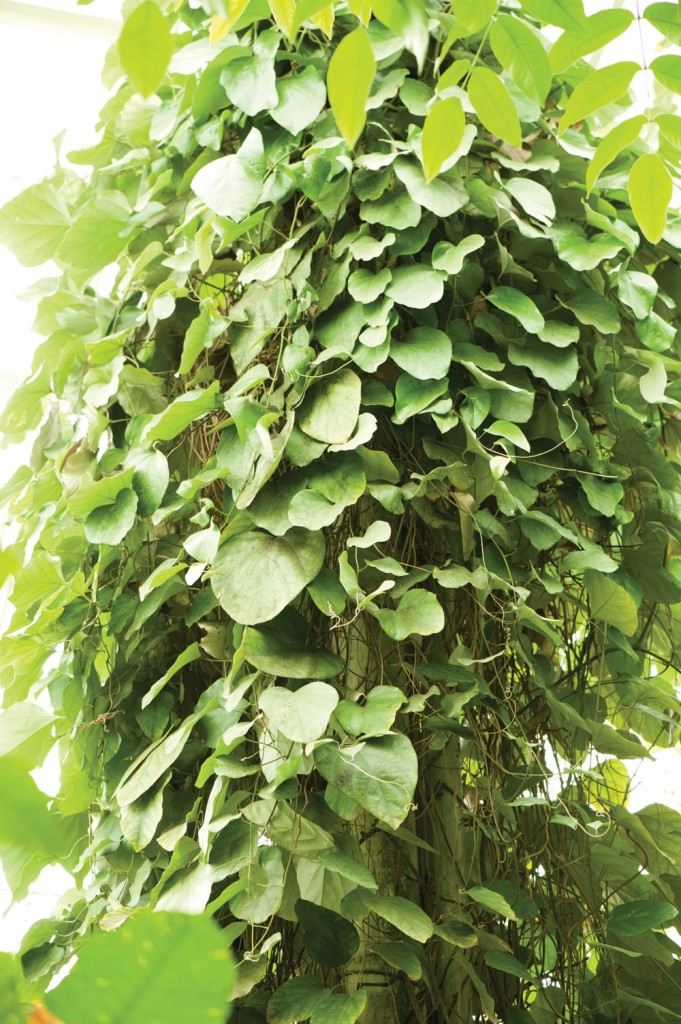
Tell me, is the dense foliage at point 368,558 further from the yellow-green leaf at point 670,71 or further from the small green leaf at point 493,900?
the yellow-green leaf at point 670,71

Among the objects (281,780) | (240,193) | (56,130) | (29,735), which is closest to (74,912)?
(29,735)

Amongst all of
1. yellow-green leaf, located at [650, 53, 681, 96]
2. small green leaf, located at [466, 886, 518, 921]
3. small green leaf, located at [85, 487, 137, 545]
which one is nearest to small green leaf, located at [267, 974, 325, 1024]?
small green leaf, located at [466, 886, 518, 921]

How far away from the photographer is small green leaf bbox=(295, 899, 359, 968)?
79 centimetres

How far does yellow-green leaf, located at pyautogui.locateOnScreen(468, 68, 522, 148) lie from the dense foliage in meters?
0.11

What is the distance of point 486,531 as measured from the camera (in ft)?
3.01

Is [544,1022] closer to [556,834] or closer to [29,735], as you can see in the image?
[556,834]

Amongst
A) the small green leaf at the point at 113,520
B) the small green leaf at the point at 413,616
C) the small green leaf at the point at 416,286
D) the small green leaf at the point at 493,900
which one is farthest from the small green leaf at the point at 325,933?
the small green leaf at the point at 416,286

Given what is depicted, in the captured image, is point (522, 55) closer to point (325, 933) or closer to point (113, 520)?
point (113, 520)

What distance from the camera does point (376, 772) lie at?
0.75 metres

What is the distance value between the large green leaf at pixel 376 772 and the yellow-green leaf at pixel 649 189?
1.47 ft

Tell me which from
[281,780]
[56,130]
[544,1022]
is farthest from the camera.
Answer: [56,130]

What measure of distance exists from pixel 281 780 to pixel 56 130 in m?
2.03

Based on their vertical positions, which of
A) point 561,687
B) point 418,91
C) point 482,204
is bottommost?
point 561,687

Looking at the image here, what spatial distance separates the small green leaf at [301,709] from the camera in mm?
745
